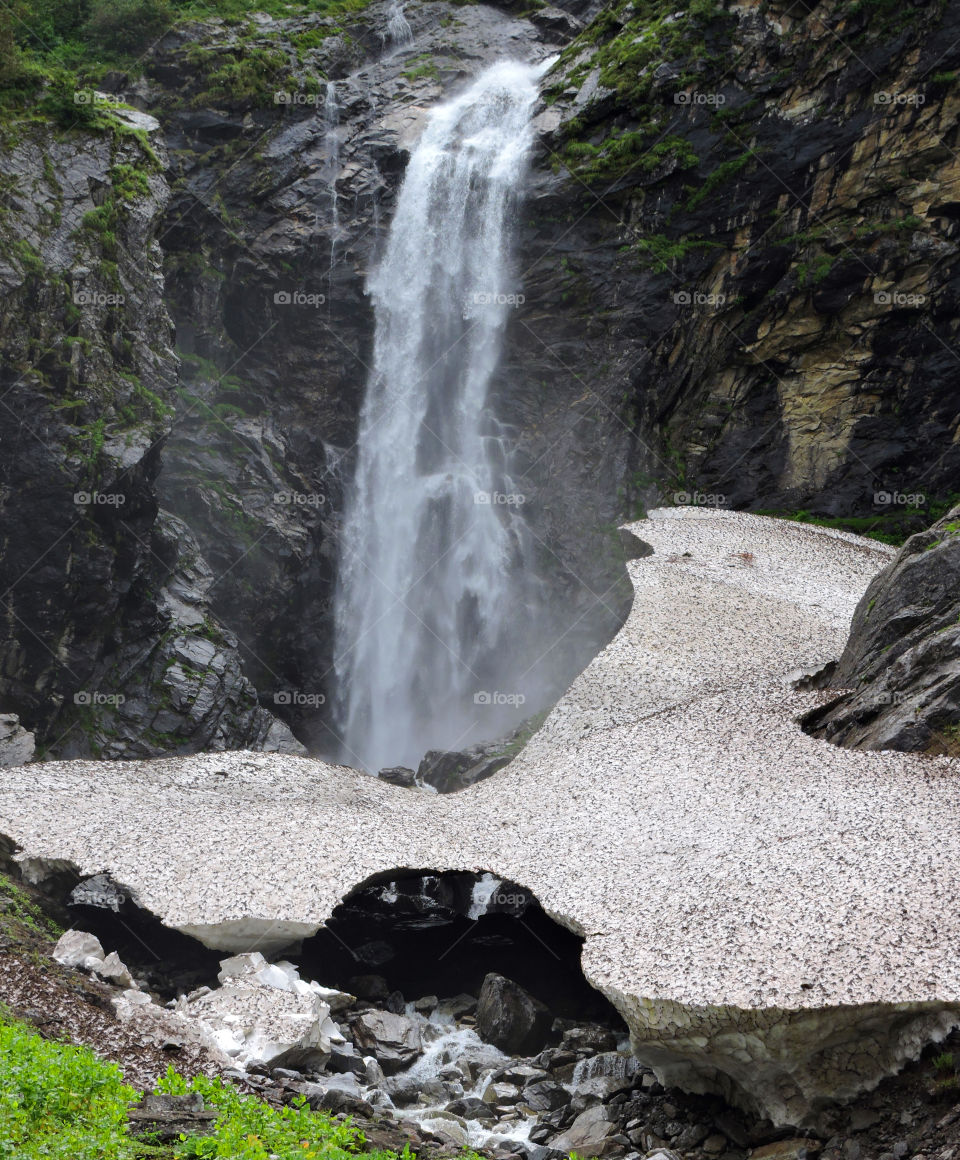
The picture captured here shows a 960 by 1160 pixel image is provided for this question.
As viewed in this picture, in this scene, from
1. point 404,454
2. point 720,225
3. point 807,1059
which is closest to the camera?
point 807,1059

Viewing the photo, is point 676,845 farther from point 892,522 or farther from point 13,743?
point 892,522

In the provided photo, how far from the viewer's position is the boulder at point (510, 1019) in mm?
11070

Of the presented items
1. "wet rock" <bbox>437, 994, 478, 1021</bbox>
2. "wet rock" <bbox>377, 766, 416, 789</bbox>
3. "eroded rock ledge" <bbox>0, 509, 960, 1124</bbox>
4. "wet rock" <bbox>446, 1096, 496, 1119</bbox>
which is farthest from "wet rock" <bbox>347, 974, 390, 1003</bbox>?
"wet rock" <bbox>377, 766, 416, 789</bbox>

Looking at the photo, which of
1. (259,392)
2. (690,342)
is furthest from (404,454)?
(690,342)

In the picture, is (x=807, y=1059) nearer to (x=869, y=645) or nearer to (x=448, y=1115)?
(x=448, y=1115)

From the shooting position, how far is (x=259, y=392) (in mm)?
29094

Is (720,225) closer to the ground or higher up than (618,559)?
higher up

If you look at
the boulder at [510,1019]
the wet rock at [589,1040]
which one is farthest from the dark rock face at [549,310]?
the wet rock at [589,1040]

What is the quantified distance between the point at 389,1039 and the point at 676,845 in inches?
165

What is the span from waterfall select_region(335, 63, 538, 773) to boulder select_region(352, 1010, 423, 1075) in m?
16.6

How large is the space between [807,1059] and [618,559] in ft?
68.6

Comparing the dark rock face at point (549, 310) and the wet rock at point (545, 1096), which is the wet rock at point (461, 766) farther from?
the wet rock at point (545, 1096)

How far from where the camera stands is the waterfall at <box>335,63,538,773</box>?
28328 millimetres

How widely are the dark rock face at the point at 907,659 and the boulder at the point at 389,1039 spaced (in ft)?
24.9
